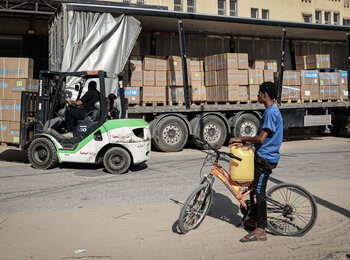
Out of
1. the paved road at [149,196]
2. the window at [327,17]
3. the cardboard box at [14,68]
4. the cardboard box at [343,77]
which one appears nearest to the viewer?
the paved road at [149,196]

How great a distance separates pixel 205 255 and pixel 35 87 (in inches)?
268

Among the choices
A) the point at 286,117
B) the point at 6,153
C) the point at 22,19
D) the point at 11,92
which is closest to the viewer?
the point at 11,92

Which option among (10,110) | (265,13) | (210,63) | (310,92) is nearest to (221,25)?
(210,63)

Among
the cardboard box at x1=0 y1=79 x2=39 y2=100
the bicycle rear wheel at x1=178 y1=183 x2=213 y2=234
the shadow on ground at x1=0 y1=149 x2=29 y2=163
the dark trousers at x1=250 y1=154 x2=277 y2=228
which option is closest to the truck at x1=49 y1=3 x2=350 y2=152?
the cardboard box at x1=0 y1=79 x2=39 y2=100

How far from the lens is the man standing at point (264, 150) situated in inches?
160

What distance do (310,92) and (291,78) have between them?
0.93 metres

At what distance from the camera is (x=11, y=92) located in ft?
28.9

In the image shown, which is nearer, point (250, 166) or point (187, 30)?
point (250, 166)

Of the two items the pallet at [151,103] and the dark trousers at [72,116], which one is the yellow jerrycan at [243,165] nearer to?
the dark trousers at [72,116]

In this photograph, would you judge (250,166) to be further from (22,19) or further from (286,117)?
(22,19)

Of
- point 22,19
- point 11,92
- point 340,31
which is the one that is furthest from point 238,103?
point 22,19

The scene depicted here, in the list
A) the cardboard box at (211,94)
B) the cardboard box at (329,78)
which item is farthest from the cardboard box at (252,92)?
the cardboard box at (329,78)

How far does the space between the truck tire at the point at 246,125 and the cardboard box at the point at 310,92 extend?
2.15 meters

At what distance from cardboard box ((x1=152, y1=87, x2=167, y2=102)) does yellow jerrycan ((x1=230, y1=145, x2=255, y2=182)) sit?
7.47 meters
